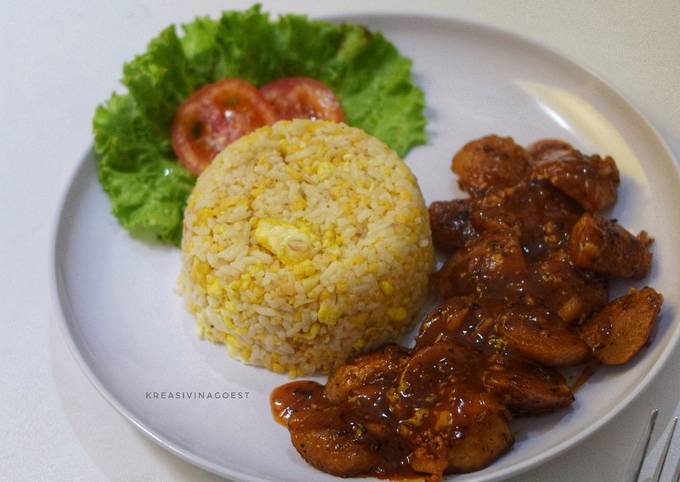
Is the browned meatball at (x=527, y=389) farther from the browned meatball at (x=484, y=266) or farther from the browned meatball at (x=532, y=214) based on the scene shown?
the browned meatball at (x=532, y=214)

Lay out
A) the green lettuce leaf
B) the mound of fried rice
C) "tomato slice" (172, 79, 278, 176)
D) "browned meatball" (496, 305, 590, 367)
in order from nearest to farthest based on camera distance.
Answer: "browned meatball" (496, 305, 590, 367) → the mound of fried rice → the green lettuce leaf → "tomato slice" (172, 79, 278, 176)

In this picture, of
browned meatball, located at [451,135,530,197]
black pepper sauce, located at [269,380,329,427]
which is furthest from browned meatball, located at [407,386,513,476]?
browned meatball, located at [451,135,530,197]

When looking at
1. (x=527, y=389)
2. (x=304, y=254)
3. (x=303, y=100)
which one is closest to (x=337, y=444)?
(x=527, y=389)

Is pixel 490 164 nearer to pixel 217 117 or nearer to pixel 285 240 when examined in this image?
pixel 285 240

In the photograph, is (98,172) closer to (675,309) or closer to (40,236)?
(40,236)

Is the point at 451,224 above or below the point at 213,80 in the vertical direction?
below

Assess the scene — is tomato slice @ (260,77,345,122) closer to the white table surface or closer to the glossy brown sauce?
the white table surface
